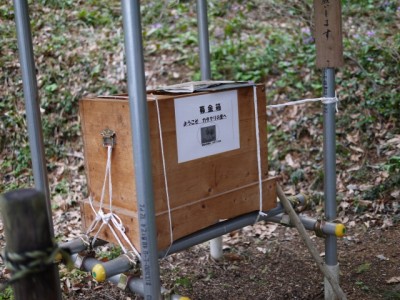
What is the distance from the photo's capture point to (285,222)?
3.32 m

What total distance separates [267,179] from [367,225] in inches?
72.9

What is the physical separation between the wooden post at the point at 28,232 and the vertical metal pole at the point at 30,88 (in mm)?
1110

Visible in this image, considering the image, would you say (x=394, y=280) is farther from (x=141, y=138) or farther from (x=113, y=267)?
(x=141, y=138)

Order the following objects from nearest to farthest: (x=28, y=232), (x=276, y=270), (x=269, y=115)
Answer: (x=28, y=232) < (x=276, y=270) < (x=269, y=115)

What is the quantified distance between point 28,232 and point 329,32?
229 cm

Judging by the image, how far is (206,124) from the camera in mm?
2750

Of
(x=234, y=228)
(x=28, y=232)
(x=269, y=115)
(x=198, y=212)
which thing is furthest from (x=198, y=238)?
(x=269, y=115)

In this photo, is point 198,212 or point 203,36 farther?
point 203,36

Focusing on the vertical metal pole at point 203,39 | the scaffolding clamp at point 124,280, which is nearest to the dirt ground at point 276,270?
the scaffolding clamp at point 124,280

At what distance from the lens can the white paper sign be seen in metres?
2.64

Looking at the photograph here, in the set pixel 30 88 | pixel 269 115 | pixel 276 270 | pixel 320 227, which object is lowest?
pixel 276 270

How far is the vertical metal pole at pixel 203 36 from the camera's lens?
362cm

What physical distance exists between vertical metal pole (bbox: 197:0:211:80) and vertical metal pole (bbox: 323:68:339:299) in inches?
34.7

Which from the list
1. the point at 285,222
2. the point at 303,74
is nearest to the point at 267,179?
the point at 285,222
